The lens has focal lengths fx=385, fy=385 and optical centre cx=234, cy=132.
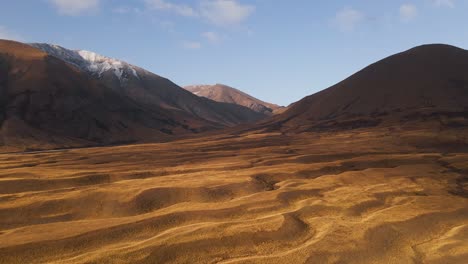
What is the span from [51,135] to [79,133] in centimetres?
742

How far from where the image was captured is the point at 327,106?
283ft

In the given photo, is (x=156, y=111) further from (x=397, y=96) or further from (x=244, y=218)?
(x=244, y=218)

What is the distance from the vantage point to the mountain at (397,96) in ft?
214

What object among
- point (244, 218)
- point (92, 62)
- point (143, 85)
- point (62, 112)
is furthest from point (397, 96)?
point (92, 62)

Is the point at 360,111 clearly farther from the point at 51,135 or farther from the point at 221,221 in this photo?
the point at 221,221

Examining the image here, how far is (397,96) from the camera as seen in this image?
249 ft

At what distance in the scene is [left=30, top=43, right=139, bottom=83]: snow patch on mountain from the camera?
161 meters

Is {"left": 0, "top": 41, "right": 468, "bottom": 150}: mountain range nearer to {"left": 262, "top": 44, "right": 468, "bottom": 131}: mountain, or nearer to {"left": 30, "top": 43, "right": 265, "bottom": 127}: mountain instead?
{"left": 262, "top": 44, "right": 468, "bottom": 131}: mountain

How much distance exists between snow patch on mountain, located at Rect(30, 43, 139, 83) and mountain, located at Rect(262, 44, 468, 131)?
9456 cm

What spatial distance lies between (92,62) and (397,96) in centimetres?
14092

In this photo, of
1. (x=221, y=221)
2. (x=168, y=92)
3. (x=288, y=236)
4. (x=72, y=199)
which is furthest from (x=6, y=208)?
(x=168, y=92)

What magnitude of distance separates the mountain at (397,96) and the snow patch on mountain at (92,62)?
9456cm

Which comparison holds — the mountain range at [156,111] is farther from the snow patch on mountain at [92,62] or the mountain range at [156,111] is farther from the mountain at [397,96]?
the snow patch on mountain at [92,62]

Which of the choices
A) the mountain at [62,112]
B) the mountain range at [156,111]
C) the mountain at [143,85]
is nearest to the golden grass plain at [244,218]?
the mountain range at [156,111]
